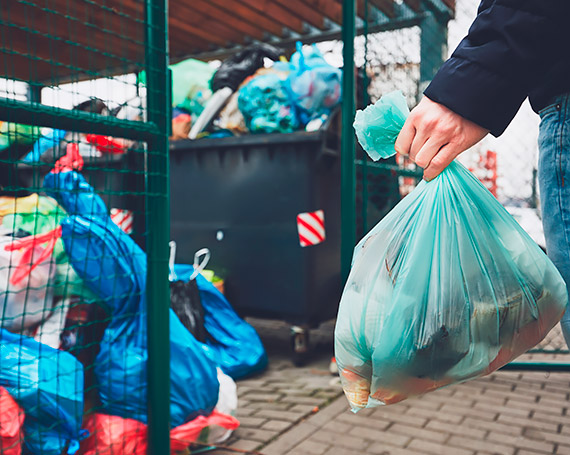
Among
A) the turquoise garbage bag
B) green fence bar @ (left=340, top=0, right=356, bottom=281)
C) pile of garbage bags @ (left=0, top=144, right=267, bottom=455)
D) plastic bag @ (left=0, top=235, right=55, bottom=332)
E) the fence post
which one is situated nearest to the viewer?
the turquoise garbage bag

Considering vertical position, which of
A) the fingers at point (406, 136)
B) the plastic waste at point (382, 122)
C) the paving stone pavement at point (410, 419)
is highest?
the plastic waste at point (382, 122)

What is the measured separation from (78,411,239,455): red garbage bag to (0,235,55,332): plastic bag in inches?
17.7

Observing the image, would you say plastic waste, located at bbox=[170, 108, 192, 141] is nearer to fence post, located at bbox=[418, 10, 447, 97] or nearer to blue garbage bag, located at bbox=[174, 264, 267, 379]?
blue garbage bag, located at bbox=[174, 264, 267, 379]

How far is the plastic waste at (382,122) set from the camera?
1232mm

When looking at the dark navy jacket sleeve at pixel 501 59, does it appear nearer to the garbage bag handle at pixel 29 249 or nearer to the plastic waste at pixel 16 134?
the plastic waste at pixel 16 134

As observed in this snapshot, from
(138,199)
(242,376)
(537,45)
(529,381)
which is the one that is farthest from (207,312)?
(537,45)

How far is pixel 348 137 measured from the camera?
318 cm

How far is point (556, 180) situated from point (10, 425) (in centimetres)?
170

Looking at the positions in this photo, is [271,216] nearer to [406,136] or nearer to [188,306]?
[188,306]

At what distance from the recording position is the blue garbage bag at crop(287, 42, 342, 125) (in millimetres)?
3510

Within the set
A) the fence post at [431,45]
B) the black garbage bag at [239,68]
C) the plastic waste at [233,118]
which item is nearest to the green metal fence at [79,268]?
the plastic waste at [233,118]

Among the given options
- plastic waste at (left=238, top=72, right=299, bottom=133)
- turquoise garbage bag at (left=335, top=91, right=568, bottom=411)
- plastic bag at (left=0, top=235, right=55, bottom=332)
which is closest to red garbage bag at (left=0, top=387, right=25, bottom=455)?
plastic bag at (left=0, top=235, right=55, bottom=332)

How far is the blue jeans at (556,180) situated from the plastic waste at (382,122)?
1.04ft

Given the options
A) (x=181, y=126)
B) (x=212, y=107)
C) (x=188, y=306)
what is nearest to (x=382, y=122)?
(x=188, y=306)
